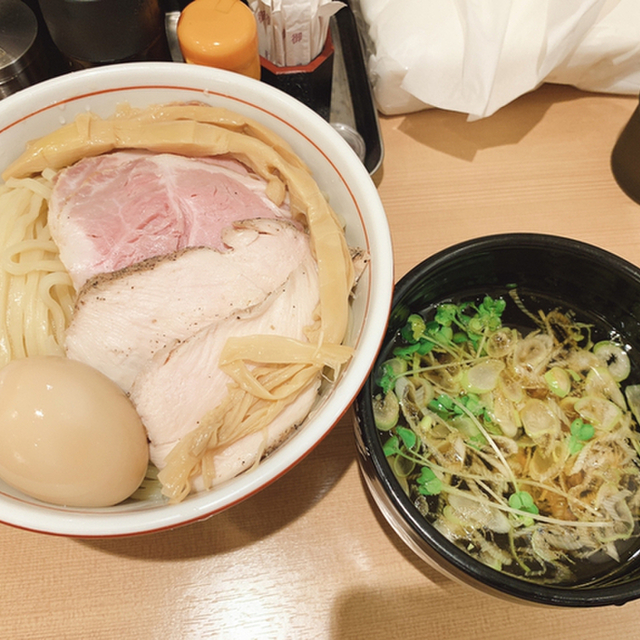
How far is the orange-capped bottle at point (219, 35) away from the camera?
1.08m

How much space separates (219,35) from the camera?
1.08m

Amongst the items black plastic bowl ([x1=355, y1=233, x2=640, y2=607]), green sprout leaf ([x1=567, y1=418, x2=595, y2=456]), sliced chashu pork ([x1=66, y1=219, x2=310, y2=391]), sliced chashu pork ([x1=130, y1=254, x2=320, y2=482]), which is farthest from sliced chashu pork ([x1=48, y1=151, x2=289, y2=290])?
green sprout leaf ([x1=567, y1=418, x2=595, y2=456])

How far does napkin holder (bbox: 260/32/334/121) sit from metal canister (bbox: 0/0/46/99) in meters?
0.53

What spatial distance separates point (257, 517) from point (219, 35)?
0.98 metres

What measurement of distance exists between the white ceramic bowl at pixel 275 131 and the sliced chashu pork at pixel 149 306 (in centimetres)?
19

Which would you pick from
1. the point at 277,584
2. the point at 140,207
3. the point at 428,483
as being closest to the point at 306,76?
the point at 140,207

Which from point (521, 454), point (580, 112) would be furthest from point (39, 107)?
point (580, 112)

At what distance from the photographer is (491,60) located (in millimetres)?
1269

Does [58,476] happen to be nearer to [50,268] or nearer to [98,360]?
[98,360]

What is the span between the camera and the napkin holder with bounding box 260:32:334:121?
1270 mm

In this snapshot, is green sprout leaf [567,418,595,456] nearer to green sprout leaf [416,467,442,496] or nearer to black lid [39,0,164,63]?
green sprout leaf [416,467,442,496]

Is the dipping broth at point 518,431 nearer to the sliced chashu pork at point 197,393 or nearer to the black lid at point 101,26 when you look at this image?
the sliced chashu pork at point 197,393

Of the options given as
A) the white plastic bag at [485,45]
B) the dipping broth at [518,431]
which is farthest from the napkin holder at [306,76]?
the dipping broth at [518,431]

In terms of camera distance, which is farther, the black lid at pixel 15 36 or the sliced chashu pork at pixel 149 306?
the black lid at pixel 15 36
